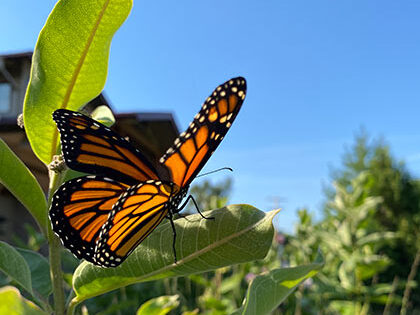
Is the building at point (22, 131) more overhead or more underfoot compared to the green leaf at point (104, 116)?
more underfoot

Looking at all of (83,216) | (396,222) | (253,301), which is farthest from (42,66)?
(396,222)

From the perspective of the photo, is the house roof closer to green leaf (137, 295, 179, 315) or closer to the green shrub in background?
green leaf (137, 295, 179, 315)

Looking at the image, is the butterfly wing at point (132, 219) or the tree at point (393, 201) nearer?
the butterfly wing at point (132, 219)

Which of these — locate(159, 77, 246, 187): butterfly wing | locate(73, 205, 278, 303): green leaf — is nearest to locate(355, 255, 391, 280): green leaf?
locate(159, 77, 246, 187): butterfly wing

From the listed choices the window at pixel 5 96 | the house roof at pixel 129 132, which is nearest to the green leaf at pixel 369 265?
the house roof at pixel 129 132

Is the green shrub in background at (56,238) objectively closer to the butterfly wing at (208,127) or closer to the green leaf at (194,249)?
the green leaf at (194,249)

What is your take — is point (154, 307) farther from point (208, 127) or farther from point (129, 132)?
point (129, 132)

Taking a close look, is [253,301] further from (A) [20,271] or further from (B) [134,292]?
(B) [134,292]
